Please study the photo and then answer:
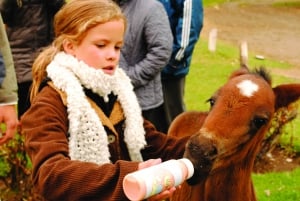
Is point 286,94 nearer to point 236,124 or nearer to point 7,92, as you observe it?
point 236,124

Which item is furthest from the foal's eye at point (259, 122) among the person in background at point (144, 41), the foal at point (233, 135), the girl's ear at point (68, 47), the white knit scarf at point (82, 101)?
the person in background at point (144, 41)

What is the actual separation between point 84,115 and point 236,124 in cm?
81

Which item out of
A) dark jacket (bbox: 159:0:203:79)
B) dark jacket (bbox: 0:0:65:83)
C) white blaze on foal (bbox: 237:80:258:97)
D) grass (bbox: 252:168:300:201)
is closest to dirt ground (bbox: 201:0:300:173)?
grass (bbox: 252:168:300:201)

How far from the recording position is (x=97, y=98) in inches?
104

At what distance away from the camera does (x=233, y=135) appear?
2.91 m

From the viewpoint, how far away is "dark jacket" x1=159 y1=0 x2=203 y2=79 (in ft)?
17.6

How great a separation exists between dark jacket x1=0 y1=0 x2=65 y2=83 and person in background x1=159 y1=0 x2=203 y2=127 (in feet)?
3.33

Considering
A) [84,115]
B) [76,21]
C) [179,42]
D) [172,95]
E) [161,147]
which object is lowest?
[172,95]

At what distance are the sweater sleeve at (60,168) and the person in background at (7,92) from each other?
2.32ft

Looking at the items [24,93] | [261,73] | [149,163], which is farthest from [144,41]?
[149,163]

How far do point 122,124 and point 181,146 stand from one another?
337mm

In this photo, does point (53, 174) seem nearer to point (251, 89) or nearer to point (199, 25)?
point (251, 89)

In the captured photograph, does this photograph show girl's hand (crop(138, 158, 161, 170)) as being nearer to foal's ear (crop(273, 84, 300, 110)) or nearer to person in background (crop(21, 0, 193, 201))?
person in background (crop(21, 0, 193, 201))

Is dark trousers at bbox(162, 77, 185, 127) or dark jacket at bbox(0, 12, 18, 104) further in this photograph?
dark trousers at bbox(162, 77, 185, 127)
